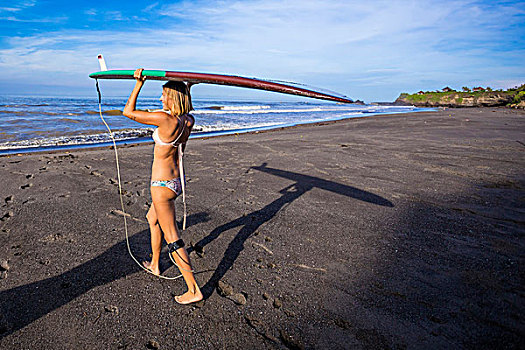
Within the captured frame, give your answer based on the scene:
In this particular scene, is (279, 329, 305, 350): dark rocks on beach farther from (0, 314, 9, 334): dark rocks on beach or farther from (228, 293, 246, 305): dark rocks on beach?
(0, 314, 9, 334): dark rocks on beach

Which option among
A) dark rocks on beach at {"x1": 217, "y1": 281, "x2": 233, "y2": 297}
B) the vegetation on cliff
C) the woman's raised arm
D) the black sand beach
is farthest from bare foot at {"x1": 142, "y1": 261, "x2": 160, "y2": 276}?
the vegetation on cliff

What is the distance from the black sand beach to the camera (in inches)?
96.6

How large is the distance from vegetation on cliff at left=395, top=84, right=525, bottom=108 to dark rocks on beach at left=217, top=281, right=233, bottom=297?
39035mm

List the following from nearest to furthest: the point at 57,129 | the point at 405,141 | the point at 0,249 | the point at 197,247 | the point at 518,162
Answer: the point at 0,249 → the point at 197,247 → the point at 518,162 → the point at 405,141 → the point at 57,129

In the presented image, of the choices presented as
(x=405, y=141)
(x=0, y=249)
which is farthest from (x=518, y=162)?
(x=0, y=249)

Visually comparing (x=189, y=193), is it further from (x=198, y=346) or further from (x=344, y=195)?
(x=198, y=346)

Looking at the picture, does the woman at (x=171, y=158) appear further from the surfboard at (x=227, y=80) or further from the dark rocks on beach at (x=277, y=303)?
the dark rocks on beach at (x=277, y=303)

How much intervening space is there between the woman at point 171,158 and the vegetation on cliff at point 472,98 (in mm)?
39224

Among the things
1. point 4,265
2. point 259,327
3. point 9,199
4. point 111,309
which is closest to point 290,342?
point 259,327

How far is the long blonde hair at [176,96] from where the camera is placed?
268 cm

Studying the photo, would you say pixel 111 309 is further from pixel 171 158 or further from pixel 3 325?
pixel 171 158

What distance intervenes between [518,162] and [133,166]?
31.5ft

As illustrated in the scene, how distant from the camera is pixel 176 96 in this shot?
2689 millimetres

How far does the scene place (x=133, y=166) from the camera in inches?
303
